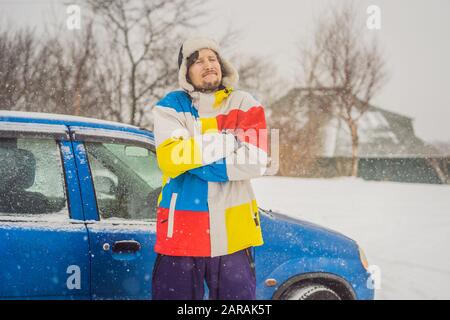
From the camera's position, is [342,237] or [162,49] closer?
[342,237]

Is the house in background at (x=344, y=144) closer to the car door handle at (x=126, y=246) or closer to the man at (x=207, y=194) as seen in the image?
the car door handle at (x=126, y=246)

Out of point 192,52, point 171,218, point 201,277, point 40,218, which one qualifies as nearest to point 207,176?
point 171,218

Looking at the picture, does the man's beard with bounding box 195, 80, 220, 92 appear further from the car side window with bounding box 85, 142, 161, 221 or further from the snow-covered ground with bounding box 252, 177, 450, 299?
the snow-covered ground with bounding box 252, 177, 450, 299

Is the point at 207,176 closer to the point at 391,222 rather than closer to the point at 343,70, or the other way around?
the point at 391,222

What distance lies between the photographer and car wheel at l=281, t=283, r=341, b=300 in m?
2.62

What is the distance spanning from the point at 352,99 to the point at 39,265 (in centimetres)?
2247

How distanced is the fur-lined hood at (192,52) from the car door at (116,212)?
0.57 meters

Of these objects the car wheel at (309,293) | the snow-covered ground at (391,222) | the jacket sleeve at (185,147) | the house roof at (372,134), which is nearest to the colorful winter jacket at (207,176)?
the jacket sleeve at (185,147)

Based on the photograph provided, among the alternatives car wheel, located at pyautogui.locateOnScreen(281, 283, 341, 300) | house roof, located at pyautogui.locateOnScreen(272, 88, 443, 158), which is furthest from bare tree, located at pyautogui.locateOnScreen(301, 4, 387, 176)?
car wheel, located at pyautogui.locateOnScreen(281, 283, 341, 300)

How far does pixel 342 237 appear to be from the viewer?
287 cm

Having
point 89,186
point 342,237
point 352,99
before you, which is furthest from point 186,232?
point 352,99

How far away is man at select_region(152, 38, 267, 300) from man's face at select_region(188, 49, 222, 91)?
0.07 metres

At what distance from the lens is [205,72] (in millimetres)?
2098
